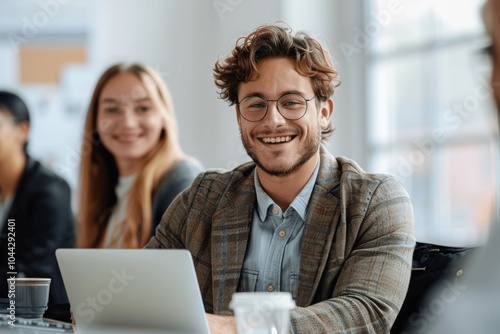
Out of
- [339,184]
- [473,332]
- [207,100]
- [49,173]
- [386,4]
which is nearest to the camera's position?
[473,332]

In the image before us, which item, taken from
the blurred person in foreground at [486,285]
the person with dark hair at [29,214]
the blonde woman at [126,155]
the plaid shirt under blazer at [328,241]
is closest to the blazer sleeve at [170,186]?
the blonde woman at [126,155]

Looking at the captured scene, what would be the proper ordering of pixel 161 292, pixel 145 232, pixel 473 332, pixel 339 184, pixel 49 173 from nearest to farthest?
1. pixel 473 332
2. pixel 161 292
3. pixel 339 184
4. pixel 145 232
5. pixel 49 173

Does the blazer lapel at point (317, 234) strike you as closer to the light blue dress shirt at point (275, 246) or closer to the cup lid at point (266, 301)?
the light blue dress shirt at point (275, 246)

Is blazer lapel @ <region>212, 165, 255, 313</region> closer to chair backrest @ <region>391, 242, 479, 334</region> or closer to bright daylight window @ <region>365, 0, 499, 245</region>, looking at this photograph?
chair backrest @ <region>391, 242, 479, 334</region>

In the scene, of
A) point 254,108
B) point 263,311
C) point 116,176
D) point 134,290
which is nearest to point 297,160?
point 254,108

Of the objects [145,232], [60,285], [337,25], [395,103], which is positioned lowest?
[60,285]

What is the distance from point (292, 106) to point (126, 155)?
4.10 ft

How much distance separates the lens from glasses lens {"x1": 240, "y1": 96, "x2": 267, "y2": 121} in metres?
2.14

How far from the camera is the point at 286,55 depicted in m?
2.16

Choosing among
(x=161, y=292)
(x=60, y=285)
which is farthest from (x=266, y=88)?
(x=60, y=285)

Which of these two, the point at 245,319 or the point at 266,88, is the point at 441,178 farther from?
the point at 245,319

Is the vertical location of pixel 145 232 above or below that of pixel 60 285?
above

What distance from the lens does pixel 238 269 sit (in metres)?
2.04

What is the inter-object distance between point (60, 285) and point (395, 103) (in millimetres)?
1837
